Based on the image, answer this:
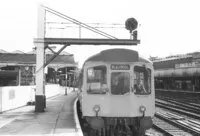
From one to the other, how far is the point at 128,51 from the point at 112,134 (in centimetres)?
267

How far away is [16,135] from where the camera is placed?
1101 centimetres

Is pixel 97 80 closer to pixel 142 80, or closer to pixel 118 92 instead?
pixel 118 92

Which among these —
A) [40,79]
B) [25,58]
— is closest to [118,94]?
[40,79]

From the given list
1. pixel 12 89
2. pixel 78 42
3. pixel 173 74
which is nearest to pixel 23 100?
pixel 12 89

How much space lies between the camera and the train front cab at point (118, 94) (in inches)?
440

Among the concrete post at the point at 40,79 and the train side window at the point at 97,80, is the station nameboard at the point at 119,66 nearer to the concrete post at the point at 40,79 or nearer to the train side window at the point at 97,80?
the train side window at the point at 97,80

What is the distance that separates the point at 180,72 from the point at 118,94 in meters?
29.0

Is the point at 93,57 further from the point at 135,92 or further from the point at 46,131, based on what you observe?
the point at 46,131

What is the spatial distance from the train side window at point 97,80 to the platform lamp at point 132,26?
7381 millimetres

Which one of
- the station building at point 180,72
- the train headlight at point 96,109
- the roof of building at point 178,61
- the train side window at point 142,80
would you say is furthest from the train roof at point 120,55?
the roof of building at point 178,61

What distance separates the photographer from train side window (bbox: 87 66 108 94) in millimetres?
11367

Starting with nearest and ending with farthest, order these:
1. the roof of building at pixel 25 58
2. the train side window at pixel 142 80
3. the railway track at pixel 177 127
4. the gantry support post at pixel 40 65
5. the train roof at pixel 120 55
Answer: the train roof at pixel 120 55 < the train side window at pixel 142 80 < the railway track at pixel 177 127 < the gantry support post at pixel 40 65 < the roof of building at pixel 25 58

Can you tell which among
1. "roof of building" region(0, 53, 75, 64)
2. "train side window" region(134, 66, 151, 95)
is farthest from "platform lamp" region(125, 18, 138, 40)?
"roof of building" region(0, 53, 75, 64)

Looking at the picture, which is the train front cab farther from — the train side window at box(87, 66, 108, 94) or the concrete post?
the concrete post
